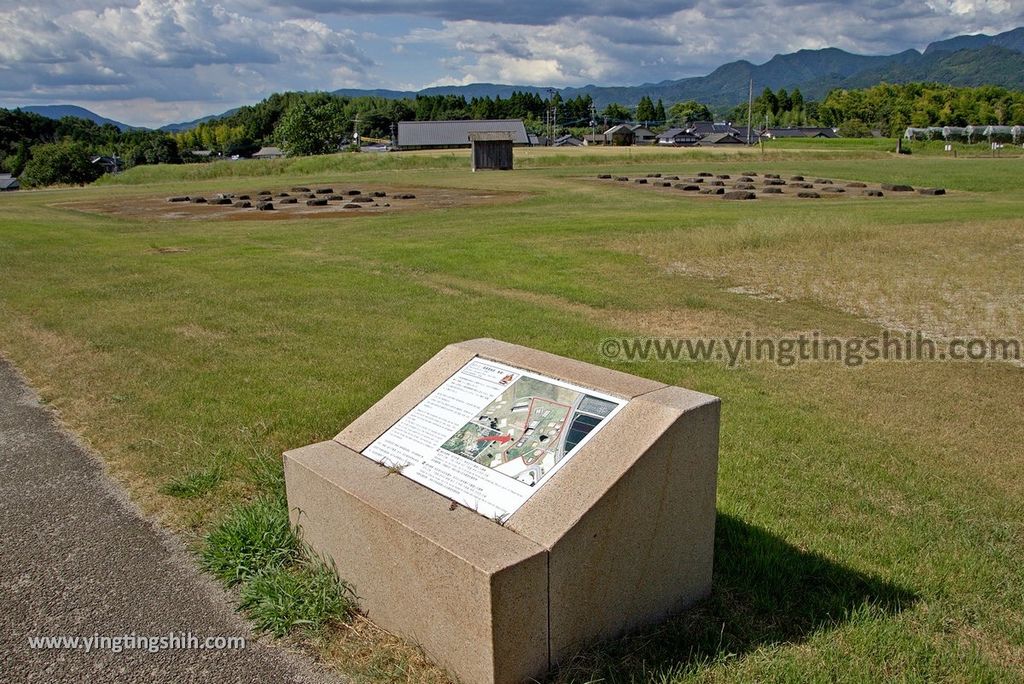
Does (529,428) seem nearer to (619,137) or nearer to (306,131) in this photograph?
(306,131)

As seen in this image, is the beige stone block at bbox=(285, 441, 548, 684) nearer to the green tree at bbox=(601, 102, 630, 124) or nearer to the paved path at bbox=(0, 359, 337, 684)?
the paved path at bbox=(0, 359, 337, 684)

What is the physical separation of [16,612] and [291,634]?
54.1 inches

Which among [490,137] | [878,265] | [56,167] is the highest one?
[490,137]

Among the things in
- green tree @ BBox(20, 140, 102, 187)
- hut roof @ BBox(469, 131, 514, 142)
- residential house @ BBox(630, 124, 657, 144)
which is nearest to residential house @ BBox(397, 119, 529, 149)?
green tree @ BBox(20, 140, 102, 187)

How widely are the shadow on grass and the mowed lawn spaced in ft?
0.05

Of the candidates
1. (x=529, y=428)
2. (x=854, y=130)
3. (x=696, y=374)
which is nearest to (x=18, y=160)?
(x=854, y=130)

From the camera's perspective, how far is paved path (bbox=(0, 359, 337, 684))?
355 centimetres

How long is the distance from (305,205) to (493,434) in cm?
2703

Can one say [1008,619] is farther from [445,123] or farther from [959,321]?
[445,123]

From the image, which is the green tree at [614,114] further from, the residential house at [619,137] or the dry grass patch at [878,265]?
the dry grass patch at [878,265]

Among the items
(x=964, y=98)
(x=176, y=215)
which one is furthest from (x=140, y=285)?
(x=964, y=98)

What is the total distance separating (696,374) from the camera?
833 centimetres

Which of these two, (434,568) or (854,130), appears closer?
(434,568)

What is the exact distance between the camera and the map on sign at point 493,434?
12.2ft
